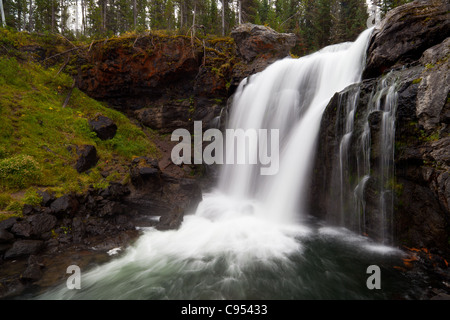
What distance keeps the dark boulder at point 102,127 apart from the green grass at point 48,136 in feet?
0.97

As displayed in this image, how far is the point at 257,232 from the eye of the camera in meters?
7.63

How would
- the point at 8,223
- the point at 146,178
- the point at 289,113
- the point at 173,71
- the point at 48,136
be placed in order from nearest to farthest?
the point at 8,223, the point at 146,178, the point at 48,136, the point at 289,113, the point at 173,71

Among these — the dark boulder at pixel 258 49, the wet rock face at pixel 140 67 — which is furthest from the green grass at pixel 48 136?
the dark boulder at pixel 258 49

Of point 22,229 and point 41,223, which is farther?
point 41,223

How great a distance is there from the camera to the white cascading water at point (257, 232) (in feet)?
16.4

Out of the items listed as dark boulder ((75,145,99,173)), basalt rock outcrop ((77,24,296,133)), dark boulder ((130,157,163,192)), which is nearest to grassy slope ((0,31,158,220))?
dark boulder ((75,145,99,173))

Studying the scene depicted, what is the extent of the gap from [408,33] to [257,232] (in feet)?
28.4

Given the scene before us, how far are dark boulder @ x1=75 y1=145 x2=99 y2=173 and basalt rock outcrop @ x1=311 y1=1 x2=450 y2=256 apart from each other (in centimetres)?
997

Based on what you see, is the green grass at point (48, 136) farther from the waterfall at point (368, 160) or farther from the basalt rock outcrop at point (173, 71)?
the waterfall at point (368, 160)

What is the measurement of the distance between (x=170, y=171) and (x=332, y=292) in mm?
10110

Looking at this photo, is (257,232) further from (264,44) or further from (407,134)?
(264,44)

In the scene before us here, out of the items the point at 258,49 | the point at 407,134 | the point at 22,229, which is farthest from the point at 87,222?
the point at 258,49

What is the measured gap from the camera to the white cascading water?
4988 mm

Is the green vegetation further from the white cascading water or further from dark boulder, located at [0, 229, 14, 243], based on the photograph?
dark boulder, located at [0, 229, 14, 243]
